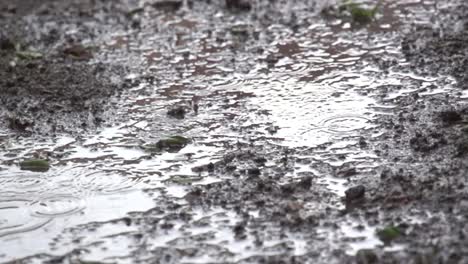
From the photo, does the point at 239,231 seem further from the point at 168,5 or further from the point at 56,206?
the point at 168,5

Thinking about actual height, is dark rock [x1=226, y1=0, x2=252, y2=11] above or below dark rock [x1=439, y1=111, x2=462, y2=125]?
above

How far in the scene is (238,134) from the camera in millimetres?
4148

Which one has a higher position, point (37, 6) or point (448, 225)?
point (37, 6)

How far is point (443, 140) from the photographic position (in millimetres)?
3838

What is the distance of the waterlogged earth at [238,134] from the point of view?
3.22 meters

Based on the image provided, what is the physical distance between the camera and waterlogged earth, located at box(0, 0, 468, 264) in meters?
3.22

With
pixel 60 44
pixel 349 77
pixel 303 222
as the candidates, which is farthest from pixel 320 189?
pixel 60 44

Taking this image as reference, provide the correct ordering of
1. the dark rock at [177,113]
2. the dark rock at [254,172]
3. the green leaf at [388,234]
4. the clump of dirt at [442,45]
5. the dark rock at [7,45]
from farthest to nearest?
1. the dark rock at [7,45]
2. the clump of dirt at [442,45]
3. the dark rock at [177,113]
4. the dark rock at [254,172]
5. the green leaf at [388,234]

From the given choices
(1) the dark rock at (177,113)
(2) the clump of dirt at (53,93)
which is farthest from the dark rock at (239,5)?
(1) the dark rock at (177,113)

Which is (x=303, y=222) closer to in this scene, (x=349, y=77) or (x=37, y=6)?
(x=349, y=77)

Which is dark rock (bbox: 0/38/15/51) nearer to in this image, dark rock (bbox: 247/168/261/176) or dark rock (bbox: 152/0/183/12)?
dark rock (bbox: 152/0/183/12)

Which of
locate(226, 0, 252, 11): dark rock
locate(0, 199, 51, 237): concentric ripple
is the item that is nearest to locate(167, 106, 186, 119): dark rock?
locate(0, 199, 51, 237): concentric ripple

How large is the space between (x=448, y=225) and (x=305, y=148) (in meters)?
0.97

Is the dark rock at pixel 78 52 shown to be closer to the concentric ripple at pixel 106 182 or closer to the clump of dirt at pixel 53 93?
the clump of dirt at pixel 53 93
